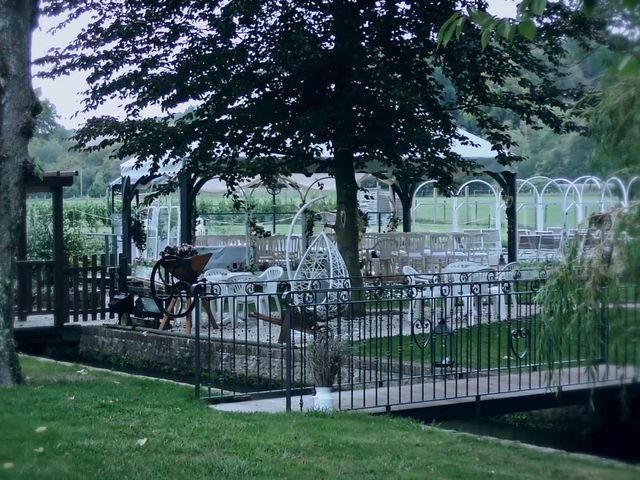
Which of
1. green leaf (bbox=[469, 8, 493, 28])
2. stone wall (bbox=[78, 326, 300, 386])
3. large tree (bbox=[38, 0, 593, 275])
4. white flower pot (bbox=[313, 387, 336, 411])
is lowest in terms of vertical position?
stone wall (bbox=[78, 326, 300, 386])

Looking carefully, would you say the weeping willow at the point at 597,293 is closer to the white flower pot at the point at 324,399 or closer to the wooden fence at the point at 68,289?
the white flower pot at the point at 324,399

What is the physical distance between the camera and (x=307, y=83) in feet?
48.8

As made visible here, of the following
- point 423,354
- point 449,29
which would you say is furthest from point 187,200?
point 449,29

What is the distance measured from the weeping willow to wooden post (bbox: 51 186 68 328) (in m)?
9.98

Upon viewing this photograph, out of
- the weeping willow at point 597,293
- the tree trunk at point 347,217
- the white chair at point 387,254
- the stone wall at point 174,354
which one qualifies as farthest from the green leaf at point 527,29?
the white chair at point 387,254

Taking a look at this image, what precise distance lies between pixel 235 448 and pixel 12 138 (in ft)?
14.9

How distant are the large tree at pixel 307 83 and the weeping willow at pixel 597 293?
7.43 m

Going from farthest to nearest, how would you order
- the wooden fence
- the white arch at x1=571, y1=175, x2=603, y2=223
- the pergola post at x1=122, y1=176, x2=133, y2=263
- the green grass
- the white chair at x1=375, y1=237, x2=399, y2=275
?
1. the pergola post at x1=122, y1=176, x2=133, y2=263
2. the white chair at x1=375, y1=237, x2=399, y2=275
3. the wooden fence
4. the green grass
5. the white arch at x1=571, y1=175, x2=603, y2=223

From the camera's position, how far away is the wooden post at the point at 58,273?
605 inches

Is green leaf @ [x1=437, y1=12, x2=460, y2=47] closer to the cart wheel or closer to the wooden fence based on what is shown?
the cart wheel

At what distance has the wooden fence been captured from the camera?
52.0 feet

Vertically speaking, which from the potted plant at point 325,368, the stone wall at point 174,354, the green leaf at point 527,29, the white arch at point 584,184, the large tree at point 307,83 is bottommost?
the stone wall at point 174,354

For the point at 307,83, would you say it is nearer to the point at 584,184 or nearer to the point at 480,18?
the point at 584,184

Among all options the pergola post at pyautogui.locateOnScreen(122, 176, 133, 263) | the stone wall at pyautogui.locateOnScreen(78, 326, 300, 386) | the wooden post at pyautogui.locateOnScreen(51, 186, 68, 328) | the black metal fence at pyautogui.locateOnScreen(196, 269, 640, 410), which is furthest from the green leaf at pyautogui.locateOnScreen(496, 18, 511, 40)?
the pergola post at pyautogui.locateOnScreen(122, 176, 133, 263)
